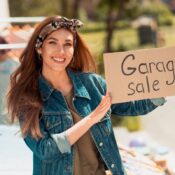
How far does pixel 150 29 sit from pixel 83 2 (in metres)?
4.45

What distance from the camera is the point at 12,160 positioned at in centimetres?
241

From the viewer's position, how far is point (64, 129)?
1615mm

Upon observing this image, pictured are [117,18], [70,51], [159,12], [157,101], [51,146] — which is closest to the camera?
[51,146]

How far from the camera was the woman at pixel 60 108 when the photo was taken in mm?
1567

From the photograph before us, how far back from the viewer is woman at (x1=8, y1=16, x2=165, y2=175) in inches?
61.7

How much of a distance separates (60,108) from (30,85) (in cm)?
14

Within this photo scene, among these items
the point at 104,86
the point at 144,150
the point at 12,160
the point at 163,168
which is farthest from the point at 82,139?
the point at 144,150

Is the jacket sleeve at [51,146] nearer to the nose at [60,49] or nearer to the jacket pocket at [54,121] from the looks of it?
the jacket pocket at [54,121]

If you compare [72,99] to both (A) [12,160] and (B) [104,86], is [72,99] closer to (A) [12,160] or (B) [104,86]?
(B) [104,86]

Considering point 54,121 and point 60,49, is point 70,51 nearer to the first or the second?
point 60,49

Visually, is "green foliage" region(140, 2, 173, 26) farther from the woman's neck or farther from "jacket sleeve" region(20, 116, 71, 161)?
"jacket sleeve" region(20, 116, 71, 161)

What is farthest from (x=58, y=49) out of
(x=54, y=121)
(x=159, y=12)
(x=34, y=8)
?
(x=159, y=12)

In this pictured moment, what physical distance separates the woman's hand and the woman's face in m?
0.18

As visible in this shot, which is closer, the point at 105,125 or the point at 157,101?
the point at 105,125
